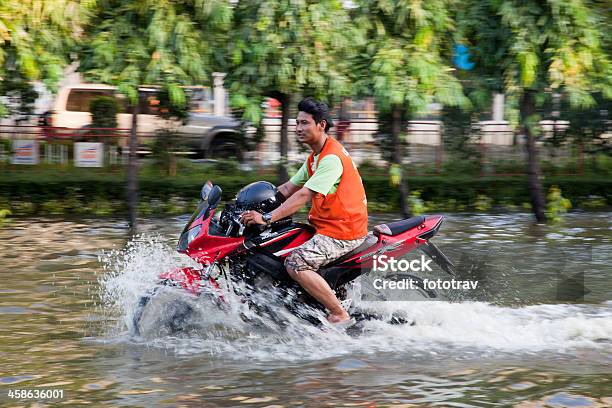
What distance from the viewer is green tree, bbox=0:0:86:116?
1284cm

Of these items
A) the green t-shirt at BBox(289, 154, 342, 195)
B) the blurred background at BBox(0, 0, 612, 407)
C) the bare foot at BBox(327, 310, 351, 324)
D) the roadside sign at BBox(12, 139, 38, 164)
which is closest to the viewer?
the blurred background at BBox(0, 0, 612, 407)

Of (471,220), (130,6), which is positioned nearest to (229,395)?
(130,6)

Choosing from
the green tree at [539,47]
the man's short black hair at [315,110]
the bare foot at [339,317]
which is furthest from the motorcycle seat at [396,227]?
the green tree at [539,47]

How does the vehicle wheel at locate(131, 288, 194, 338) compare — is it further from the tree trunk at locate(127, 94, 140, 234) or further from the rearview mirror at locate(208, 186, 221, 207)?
the tree trunk at locate(127, 94, 140, 234)

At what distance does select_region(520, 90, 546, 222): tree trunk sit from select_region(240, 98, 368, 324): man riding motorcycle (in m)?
8.67

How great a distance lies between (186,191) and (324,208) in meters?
9.51

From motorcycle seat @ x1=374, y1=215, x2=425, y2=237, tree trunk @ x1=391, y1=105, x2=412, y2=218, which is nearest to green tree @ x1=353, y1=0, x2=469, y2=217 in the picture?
tree trunk @ x1=391, y1=105, x2=412, y2=218

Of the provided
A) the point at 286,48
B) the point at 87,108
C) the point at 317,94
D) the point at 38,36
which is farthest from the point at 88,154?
the point at 286,48

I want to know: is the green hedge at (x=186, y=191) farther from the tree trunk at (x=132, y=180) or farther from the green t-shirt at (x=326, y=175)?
the green t-shirt at (x=326, y=175)

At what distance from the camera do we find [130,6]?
13.7 meters

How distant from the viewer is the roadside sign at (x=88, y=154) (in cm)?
1736

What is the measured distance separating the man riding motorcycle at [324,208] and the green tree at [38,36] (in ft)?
22.1

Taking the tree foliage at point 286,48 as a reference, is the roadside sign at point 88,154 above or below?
below

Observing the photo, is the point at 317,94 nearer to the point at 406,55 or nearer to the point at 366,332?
the point at 406,55
